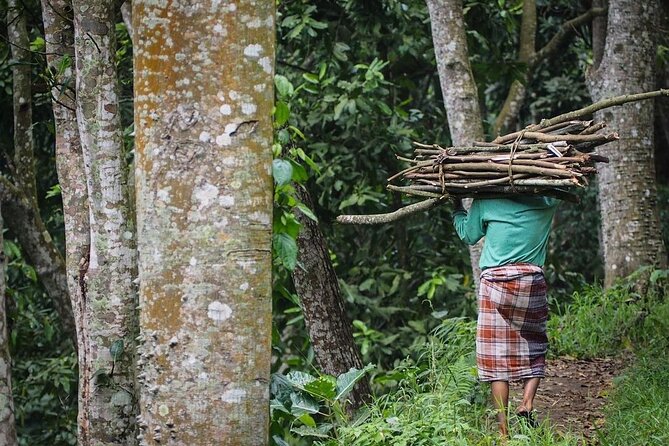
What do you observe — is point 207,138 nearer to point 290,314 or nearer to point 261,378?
point 261,378

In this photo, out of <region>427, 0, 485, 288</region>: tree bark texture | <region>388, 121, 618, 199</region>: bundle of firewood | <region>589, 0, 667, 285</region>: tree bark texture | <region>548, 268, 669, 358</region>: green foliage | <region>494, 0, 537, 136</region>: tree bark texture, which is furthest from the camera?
<region>494, 0, 537, 136</region>: tree bark texture

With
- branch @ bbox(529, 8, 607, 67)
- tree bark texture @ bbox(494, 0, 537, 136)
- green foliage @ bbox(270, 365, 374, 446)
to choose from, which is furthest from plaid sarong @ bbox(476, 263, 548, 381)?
branch @ bbox(529, 8, 607, 67)

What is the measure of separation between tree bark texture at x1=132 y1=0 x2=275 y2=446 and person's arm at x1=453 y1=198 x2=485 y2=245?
7.01ft

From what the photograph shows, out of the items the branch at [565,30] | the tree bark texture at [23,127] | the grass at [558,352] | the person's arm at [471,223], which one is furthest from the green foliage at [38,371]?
the branch at [565,30]

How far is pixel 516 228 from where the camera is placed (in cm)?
441

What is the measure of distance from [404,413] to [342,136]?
3.98 meters

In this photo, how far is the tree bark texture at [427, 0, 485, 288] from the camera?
689 cm

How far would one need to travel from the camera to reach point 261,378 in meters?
2.68

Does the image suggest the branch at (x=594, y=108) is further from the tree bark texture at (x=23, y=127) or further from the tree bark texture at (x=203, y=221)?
the tree bark texture at (x=23, y=127)

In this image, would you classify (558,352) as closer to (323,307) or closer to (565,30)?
(323,307)

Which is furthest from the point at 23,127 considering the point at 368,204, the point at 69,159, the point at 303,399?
the point at 303,399

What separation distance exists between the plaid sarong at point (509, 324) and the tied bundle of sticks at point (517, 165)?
0.46m

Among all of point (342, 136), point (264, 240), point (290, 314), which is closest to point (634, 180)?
point (342, 136)

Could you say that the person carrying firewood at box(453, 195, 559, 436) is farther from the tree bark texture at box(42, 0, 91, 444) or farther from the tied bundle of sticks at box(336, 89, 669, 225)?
the tree bark texture at box(42, 0, 91, 444)
